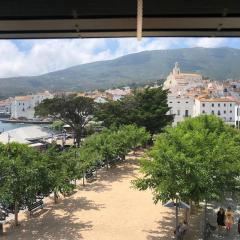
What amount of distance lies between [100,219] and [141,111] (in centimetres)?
2729

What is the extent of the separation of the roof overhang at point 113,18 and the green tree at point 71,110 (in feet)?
136

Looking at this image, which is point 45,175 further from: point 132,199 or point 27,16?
point 27,16

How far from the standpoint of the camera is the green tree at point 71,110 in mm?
44938

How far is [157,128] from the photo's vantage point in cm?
4078

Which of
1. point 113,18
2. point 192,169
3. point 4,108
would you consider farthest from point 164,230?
point 4,108

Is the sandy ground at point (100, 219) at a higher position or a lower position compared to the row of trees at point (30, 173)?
lower

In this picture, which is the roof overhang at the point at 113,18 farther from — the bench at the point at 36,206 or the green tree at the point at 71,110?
the green tree at the point at 71,110

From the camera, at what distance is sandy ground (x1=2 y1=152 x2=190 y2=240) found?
39.8 feet

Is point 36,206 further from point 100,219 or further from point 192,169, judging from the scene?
point 192,169

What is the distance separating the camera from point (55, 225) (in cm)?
1306

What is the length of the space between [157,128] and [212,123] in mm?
23263

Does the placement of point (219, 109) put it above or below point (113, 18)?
above

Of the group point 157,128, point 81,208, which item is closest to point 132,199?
point 81,208

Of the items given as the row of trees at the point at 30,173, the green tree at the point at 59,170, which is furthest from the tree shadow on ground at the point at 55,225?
the green tree at the point at 59,170
